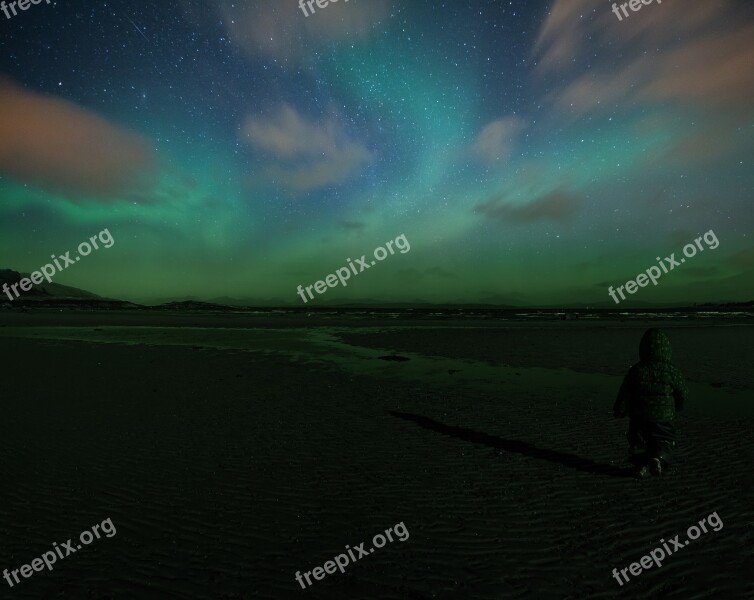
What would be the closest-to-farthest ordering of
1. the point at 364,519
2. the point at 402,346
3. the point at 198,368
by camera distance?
the point at 364,519 < the point at 198,368 < the point at 402,346

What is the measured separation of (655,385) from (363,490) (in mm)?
5131

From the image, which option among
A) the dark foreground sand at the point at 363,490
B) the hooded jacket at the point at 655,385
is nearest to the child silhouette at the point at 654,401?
the hooded jacket at the point at 655,385

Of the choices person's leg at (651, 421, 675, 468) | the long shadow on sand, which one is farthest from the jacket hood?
the long shadow on sand

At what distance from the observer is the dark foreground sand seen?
509 centimetres

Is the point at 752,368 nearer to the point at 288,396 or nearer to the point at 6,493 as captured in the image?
the point at 288,396

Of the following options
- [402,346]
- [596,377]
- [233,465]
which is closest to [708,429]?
[596,377]

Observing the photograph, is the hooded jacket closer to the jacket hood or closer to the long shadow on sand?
the jacket hood

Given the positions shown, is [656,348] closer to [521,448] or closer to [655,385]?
[655,385]

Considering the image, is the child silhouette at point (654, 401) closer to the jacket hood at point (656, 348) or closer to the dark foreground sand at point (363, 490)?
the jacket hood at point (656, 348)

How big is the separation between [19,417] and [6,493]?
239 inches

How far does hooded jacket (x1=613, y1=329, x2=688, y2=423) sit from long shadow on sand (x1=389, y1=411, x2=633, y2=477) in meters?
1.10

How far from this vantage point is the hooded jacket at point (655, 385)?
775 centimetres

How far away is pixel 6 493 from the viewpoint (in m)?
7.36

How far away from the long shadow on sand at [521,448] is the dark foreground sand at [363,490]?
0.07 metres
